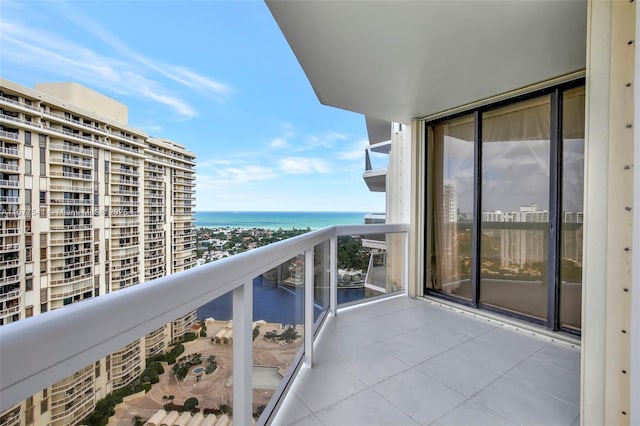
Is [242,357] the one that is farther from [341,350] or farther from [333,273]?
[333,273]

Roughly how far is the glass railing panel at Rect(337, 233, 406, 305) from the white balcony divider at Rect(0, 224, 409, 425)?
7.59 ft

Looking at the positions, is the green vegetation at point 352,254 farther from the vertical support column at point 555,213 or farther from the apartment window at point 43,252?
the apartment window at point 43,252

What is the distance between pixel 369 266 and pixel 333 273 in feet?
2.49

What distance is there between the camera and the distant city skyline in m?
1.76

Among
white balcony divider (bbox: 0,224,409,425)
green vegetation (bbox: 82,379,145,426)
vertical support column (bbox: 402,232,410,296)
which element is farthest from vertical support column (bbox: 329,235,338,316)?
green vegetation (bbox: 82,379,145,426)

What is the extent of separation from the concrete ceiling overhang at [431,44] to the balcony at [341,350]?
1.50m

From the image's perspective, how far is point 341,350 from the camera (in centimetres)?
255

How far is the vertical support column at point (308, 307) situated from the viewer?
7.42ft

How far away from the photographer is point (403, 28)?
80.0 inches

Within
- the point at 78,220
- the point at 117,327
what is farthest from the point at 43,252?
the point at 117,327

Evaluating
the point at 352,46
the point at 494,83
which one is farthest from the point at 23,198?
the point at 494,83

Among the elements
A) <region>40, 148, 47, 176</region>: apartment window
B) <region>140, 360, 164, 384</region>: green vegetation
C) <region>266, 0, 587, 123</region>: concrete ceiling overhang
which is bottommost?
<region>140, 360, 164, 384</region>: green vegetation

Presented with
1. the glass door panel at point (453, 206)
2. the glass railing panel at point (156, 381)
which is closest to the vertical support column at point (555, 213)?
the glass door panel at point (453, 206)

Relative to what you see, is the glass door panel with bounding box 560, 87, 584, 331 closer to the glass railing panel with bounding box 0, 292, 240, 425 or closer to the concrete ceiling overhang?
the concrete ceiling overhang
